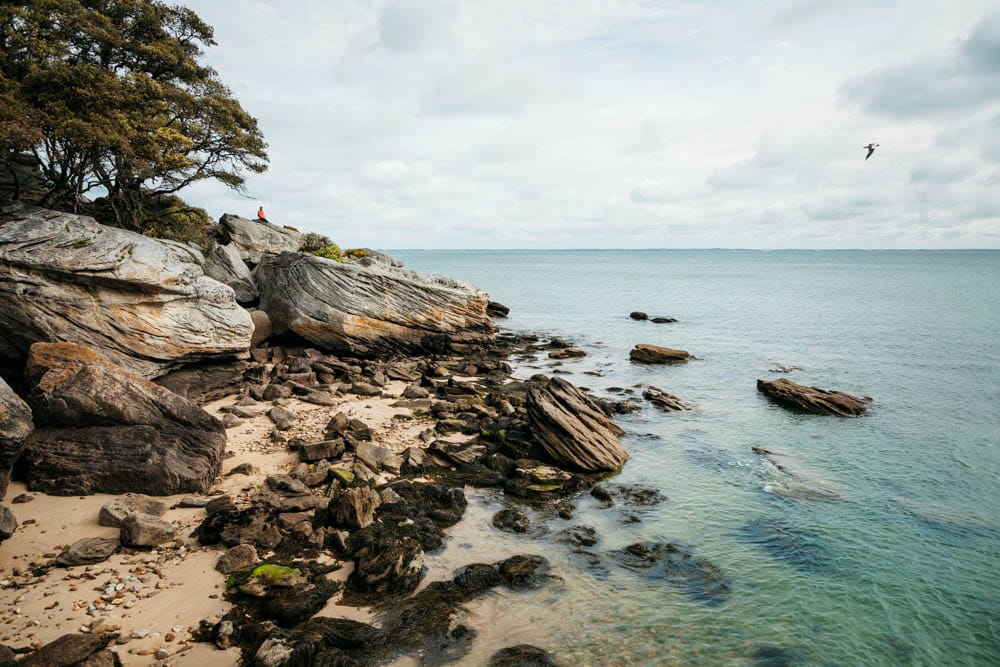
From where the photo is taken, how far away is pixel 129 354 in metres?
16.8

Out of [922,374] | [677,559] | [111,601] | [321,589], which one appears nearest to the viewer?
[111,601]

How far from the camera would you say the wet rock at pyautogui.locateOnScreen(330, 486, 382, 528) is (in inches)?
459

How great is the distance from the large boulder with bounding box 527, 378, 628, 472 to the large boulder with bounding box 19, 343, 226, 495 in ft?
31.0

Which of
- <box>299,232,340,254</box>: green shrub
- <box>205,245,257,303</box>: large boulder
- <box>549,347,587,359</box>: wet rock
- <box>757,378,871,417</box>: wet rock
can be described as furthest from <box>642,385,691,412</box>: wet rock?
<box>299,232,340,254</box>: green shrub

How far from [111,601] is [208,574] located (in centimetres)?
144

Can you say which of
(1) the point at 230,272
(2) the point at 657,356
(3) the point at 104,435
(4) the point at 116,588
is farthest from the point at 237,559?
(2) the point at 657,356

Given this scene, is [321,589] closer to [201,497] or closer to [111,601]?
[111,601]

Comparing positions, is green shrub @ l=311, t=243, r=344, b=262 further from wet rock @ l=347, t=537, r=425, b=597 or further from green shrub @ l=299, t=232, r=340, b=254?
wet rock @ l=347, t=537, r=425, b=597

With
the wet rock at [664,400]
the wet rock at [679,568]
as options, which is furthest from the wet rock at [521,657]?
the wet rock at [664,400]

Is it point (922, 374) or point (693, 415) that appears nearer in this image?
point (693, 415)

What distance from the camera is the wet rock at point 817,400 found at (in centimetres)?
2292

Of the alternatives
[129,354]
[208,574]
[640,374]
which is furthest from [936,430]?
[129,354]

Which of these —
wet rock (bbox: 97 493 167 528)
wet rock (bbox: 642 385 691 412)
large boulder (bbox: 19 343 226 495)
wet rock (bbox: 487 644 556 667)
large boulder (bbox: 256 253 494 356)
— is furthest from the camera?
large boulder (bbox: 256 253 494 356)

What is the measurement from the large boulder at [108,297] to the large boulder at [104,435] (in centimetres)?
313
